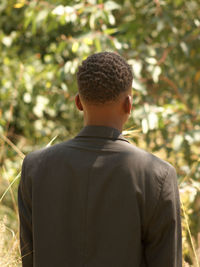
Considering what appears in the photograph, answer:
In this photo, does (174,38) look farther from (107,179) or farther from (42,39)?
(107,179)

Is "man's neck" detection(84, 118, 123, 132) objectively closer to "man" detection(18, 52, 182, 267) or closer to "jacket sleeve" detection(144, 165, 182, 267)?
"man" detection(18, 52, 182, 267)

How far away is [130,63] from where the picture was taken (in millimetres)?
2891

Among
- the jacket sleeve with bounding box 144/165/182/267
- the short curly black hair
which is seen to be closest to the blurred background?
the jacket sleeve with bounding box 144/165/182/267

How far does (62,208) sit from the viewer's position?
1210mm

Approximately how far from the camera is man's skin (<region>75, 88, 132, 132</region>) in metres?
1.18

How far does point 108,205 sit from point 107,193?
0.03 metres

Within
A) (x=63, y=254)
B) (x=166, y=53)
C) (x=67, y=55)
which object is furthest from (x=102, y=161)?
(x=67, y=55)

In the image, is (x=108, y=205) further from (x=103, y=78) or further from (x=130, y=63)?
(x=130, y=63)

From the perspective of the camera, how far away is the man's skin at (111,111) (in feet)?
3.87

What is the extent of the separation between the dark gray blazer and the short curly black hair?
9 centimetres

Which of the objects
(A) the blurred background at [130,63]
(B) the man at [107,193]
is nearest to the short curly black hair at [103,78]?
(B) the man at [107,193]

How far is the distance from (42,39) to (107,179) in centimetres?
335

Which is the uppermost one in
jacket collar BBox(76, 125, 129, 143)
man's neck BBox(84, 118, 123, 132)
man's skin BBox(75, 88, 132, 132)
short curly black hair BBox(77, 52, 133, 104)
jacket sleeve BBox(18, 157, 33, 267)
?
short curly black hair BBox(77, 52, 133, 104)

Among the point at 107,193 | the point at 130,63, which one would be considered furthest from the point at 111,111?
the point at 130,63
